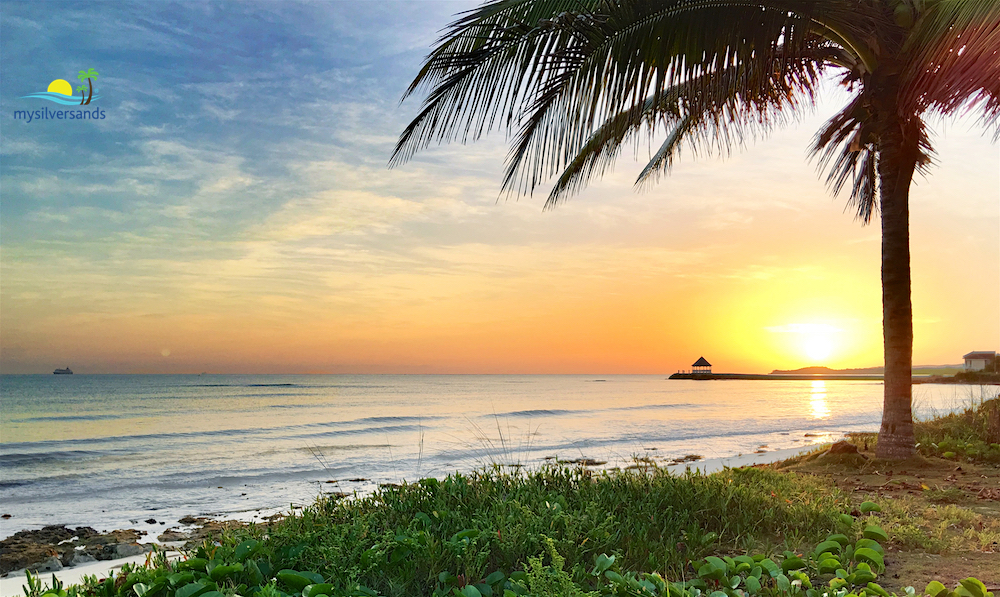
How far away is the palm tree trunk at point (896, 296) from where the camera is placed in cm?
673

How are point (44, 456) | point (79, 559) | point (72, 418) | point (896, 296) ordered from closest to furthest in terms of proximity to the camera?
point (79, 559)
point (896, 296)
point (44, 456)
point (72, 418)

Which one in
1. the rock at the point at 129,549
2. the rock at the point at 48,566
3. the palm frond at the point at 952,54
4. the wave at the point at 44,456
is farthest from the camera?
the wave at the point at 44,456

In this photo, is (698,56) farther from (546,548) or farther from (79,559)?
(79,559)

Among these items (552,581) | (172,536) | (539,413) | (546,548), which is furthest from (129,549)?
(539,413)

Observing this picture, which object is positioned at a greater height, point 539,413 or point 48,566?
point 48,566

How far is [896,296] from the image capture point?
678cm

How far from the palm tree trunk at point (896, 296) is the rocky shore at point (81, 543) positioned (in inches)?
288

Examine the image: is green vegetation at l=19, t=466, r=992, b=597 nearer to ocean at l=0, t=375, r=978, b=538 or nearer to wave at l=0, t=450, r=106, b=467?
ocean at l=0, t=375, r=978, b=538

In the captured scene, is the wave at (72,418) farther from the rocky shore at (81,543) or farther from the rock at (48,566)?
the rock at (48,566)

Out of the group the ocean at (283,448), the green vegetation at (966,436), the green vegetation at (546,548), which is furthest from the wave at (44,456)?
the green vegetation at (966,436)

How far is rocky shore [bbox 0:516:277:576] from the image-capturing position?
596 cm

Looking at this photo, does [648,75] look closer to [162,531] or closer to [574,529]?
[574,529]

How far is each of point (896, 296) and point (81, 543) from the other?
983 cm

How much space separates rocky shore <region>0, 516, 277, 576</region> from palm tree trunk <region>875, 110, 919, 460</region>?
731 cm
